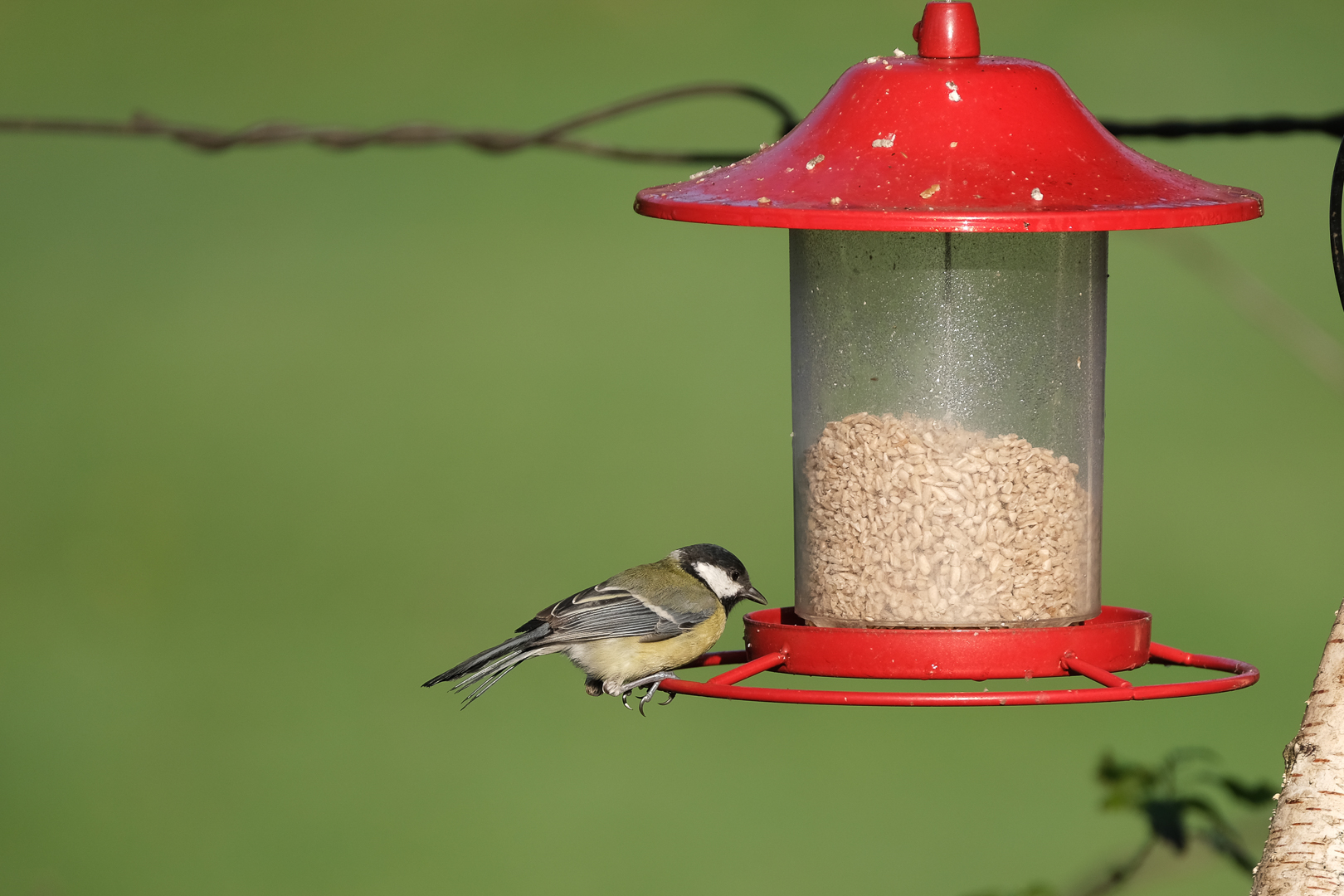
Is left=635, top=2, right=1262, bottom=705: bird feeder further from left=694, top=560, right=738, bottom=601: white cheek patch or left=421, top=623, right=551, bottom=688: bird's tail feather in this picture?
left=421, top=623, right=551, bottom=688: bird's tail feather

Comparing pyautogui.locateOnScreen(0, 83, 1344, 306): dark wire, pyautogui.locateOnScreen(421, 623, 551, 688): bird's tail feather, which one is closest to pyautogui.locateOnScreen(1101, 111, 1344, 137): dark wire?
pyautogui.locateOnScreen(0, 83, 1344, 306): dark wire

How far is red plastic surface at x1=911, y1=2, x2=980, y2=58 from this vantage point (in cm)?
358

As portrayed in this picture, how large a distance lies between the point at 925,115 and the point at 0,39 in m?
20.3

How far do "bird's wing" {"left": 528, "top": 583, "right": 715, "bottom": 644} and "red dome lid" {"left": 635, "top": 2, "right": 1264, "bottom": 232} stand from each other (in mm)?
1506

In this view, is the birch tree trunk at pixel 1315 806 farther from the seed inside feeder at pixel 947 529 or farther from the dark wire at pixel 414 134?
the dark wire at pixel 414 134

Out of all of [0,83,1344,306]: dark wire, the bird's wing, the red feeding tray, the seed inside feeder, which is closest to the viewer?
the red feeding tray

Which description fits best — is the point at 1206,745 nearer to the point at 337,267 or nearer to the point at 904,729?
the point at 904,729

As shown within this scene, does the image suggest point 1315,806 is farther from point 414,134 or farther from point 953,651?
point 414,134

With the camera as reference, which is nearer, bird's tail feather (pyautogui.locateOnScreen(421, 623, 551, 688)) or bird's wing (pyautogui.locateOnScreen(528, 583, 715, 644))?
bird's tail feather (pyautogui.locateOnScreen(421, 623, 551, 688))

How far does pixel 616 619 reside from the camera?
4.75 metres

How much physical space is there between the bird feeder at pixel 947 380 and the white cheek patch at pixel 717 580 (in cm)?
69

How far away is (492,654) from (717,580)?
2.22 ft

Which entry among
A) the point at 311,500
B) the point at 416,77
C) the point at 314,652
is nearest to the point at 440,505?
the point at 311,500

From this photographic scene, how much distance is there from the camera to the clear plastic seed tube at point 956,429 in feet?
12.2
